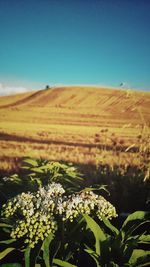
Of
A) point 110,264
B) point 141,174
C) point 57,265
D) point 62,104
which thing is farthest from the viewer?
point 62,104

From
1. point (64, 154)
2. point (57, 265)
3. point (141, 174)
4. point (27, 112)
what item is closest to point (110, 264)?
point (57, 265)

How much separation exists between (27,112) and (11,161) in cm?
1635

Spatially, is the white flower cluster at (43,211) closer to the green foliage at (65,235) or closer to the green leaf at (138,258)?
the green foliage at (65,235)

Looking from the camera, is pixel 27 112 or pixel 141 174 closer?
pixel 141 174

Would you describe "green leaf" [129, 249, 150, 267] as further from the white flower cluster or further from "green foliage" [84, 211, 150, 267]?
the white flower cluster

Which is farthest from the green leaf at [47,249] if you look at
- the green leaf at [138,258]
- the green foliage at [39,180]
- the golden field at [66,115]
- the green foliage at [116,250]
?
the golden field at [66,115]

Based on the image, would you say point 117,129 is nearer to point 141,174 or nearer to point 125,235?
point 141,174

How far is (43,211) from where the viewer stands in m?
2.12

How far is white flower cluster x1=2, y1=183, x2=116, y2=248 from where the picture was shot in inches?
79.3

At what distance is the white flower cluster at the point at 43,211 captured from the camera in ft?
6.61

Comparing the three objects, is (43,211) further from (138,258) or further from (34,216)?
(138,258)

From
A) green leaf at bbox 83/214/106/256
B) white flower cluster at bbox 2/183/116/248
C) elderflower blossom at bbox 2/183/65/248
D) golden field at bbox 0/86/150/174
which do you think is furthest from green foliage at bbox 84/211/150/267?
golden field at bbox 0/86/150/174

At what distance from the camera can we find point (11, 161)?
26.7ft

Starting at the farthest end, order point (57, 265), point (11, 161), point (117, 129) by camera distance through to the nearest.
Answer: point (117, 129) → point (11, 161) → point (57, 265)
